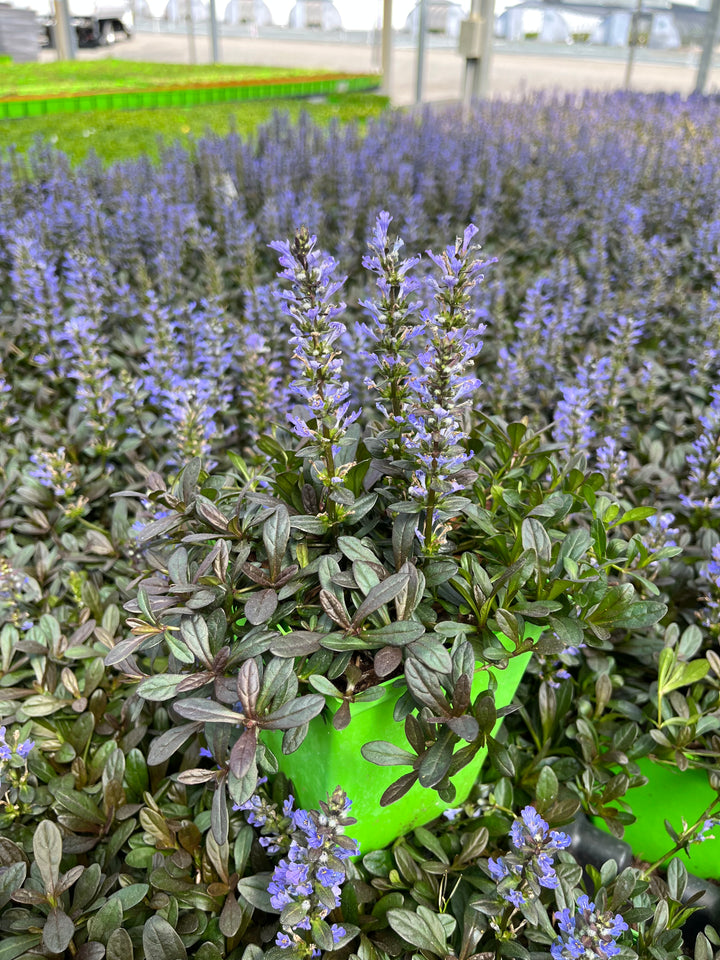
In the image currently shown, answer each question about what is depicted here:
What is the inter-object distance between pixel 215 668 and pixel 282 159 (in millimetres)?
4593

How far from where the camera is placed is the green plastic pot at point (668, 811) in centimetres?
169

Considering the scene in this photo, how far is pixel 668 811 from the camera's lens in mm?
1751

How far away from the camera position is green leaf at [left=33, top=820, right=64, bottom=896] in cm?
133

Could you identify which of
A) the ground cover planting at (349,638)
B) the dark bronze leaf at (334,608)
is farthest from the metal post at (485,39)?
the dark bronze leaf at (334,608)

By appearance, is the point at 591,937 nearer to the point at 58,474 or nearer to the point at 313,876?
the point at 313,876

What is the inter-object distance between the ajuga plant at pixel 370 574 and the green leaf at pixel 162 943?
265 mm

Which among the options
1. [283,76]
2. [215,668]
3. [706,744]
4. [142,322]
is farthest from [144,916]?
[283,76]

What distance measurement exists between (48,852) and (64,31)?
60.6ft

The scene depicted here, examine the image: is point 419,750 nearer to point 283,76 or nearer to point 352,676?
point 352,676

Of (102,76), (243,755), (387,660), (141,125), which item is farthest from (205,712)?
(102,76)

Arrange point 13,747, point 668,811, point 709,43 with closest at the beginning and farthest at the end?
point 13,747, point 668,811, point 709,43

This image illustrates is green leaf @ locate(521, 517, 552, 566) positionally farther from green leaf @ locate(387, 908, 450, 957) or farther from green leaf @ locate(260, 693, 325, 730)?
green leaf @ locate(387, 908, 450, 957)

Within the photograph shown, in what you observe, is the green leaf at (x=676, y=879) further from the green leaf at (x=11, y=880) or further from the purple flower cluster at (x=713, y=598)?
the green leaf at (x=11, y=880)

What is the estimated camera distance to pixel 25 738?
1.66 m
